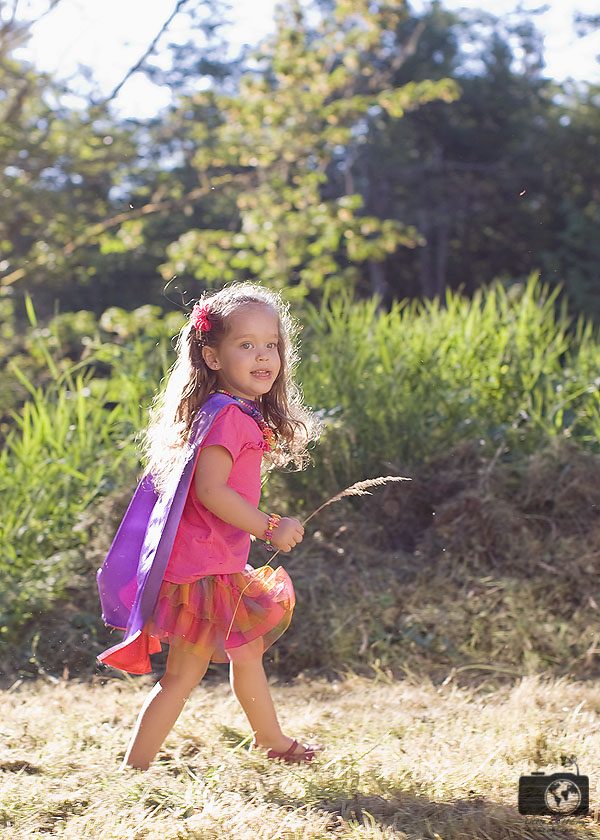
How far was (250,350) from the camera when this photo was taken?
2.37 m

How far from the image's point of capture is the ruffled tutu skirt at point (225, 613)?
2338 millimetres

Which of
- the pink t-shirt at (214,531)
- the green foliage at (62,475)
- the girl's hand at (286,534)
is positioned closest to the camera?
the girl's hand at (286,534)

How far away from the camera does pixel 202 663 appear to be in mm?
2369

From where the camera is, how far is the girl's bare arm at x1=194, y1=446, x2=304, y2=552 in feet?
7.27

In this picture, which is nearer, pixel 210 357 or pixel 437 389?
pixel 210 357

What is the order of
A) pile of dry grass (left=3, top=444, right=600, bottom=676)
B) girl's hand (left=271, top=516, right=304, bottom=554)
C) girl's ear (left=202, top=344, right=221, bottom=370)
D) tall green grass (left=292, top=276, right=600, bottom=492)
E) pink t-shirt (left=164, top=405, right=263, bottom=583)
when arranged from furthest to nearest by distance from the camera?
1. tall green grass (left=292, top=276, right=600, bottom=492)
2. pile of dry grass (left=3, top=444, right=600, bottom=676)
3. girl's ear (left=202, top=344, right=221, bottom=370)
4. pink t-shirt (left=164, top=405, right=263, bottom=583)
5. girl's hand (left=271, top=516, right=304, bottom=554)

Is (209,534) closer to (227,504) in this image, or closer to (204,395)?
(227,504)

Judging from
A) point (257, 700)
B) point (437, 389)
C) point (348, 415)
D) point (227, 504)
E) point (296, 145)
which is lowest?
point (257, 700)

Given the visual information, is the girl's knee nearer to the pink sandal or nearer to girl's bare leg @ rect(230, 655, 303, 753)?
girl's bare leg @ rect(230, 655, 303, 753)

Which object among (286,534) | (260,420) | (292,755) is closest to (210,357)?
(260,420)

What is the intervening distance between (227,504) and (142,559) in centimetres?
29

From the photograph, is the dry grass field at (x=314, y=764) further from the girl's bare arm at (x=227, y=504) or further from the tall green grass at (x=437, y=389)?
the tall green grass at (x=437, y=389)

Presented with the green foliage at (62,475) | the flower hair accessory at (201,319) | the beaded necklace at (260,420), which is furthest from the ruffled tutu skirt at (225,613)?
the green foliage at (62,475)

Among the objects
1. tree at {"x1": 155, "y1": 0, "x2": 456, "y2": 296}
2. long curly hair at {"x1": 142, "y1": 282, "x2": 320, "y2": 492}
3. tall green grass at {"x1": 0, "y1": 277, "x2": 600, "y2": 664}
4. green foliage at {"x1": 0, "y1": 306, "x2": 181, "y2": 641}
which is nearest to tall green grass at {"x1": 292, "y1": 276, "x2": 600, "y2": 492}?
tall green grass at {"x1": 0, "y1": 277, "x2": 600, "y2": 664}
